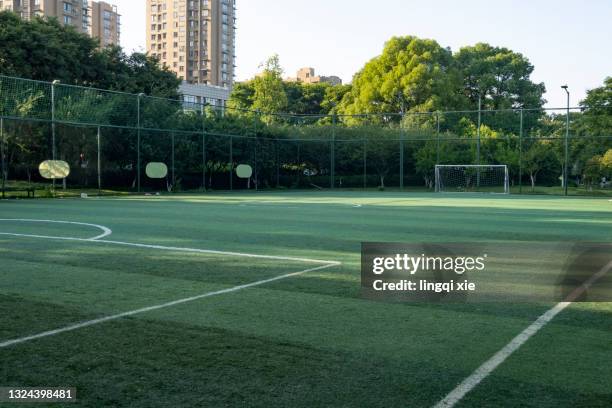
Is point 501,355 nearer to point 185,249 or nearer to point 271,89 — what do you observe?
point 185,249

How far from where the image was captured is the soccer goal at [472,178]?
34188mm

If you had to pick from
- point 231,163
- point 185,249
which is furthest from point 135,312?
point 231,163

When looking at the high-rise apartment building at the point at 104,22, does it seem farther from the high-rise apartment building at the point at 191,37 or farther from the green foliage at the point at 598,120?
the green foliage at the point at 598,120

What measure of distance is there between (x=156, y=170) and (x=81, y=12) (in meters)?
107

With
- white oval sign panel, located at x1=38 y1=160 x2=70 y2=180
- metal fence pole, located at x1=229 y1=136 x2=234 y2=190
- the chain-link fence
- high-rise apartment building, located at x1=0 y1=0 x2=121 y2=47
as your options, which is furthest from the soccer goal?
high-rise apartment building, located at x1=0 y1=0 x2=121 y2=47

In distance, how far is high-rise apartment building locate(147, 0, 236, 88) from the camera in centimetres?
13062

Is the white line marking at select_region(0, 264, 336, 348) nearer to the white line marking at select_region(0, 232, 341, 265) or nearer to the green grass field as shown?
the green grass field

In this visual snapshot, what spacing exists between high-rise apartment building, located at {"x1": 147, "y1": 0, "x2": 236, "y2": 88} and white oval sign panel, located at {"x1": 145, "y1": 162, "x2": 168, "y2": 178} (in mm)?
104656

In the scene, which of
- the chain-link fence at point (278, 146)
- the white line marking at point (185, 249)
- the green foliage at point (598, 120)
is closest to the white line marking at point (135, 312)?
the white line marking at point (185, 249)

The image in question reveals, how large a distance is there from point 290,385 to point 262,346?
74 cm

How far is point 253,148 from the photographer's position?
34562mm

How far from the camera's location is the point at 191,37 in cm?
13062

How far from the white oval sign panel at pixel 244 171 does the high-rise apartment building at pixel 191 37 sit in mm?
100855

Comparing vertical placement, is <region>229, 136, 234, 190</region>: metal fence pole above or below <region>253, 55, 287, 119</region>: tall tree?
below
